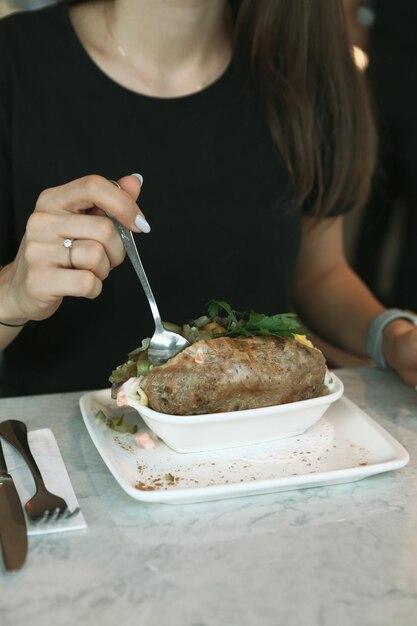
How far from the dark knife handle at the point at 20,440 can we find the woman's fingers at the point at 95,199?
10.2 inches

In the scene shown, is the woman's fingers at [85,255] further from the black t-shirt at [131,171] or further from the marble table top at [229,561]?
the black t-shirt at [131,171]

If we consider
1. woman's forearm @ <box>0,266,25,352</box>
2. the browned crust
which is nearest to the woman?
woman's forearm @ <box>0,266,25,352</box>

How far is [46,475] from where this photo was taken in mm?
819

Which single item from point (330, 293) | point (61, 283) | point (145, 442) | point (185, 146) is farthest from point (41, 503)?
point (330, 293)

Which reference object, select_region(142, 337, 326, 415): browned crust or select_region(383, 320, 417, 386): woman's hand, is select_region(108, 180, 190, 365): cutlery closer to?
select_region(142, 337, 326, 415): browned crust

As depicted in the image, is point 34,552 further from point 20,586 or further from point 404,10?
point 404,10

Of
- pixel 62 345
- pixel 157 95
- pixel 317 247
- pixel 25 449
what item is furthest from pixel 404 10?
pixel 25 449

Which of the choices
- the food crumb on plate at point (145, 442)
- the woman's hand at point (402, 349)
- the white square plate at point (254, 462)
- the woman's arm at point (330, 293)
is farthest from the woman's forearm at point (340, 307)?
the food crumb on plate at point (145, 442)

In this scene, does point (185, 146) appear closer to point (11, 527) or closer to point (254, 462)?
point (254, 462)

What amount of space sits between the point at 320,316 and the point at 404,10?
1.21 metres

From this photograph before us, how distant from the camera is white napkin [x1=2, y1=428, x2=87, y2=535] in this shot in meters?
0.73

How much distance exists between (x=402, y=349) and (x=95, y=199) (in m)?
0.53

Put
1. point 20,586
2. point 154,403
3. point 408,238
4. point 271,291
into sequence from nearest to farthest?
point 20,586 < point 154,403 < point 271,291 < point 408,238

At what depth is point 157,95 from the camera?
1.31m
